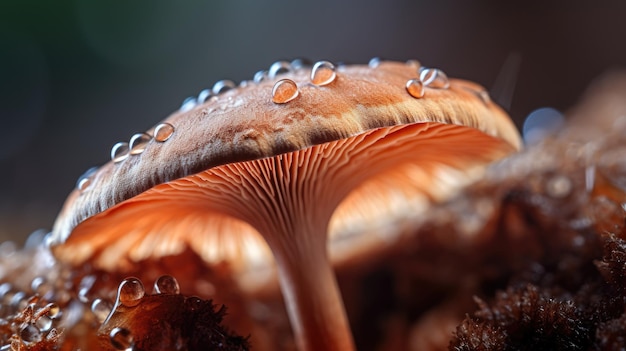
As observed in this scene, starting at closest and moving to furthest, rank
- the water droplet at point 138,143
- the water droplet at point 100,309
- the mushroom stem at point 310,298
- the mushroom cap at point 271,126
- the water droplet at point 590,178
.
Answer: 1. the mushroom cap at point 271,126
2. the water droplet at point 138,143
3. the water droplet at point 100,309
4. the mushroom stem at point 310,298
5. the water droplet at point 590,178

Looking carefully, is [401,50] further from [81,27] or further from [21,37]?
[21,37]

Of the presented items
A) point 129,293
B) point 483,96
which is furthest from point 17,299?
point 483,96

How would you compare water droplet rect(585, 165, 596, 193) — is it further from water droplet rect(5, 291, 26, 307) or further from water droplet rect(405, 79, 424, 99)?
water droplet rect(5, 291, 26, 307)

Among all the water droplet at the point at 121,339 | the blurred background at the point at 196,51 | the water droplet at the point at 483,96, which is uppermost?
the blurred background at the point at 196,51

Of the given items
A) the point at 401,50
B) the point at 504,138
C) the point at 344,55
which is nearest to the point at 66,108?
the point at 344,55

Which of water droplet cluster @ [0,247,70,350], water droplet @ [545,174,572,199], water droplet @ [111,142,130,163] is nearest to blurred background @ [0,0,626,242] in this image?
water droplet @ [545,174,572,199]

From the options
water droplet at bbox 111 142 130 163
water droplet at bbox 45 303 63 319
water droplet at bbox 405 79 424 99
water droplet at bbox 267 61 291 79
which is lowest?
water droplet at bbox 45 303 63 319

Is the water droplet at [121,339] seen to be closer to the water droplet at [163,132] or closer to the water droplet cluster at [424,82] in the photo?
the water droplet at [163,132]

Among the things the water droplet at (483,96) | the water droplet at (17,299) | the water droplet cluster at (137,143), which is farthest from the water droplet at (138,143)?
the water droplet at (483,96)
